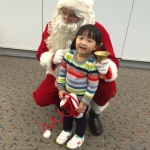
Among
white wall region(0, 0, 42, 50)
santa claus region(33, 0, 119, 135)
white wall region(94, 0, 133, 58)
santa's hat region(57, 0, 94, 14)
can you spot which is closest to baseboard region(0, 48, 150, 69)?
white wall region(0, 0, 42, 50)

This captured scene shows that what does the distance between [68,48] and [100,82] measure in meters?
0.29

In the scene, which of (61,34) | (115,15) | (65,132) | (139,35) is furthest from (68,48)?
(139,35)

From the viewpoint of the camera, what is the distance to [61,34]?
1316mm

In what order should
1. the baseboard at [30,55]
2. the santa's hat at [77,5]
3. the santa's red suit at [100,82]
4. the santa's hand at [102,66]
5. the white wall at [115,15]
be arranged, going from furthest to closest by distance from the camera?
1. the baseboard at [30,55]
2. the white wall at [115,15]
3. the santa's red suit at [100,82]
4. the santa's hat at [77,5]
5. the santa's hand at [102,66]

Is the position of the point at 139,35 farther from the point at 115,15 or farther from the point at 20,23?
the point at 20,23

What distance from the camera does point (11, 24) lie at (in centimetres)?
239

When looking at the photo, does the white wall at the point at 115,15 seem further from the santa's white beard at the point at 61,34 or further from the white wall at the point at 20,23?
the santa's white beard at the point at 61,34

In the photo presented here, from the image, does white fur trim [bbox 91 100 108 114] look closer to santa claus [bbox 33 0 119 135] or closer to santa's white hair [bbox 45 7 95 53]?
santa claus [bbox 33 0 119 135]

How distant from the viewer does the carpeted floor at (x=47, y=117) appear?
4.17 feet

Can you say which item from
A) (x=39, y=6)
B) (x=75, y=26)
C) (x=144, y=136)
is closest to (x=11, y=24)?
(x=39, y=6)

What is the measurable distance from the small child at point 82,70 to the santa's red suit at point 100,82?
17 cm

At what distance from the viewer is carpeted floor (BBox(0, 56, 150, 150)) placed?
1270 millimetres

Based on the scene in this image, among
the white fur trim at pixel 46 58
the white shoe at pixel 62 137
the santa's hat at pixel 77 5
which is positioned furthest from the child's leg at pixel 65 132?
the santa's hat at pixel 77 5

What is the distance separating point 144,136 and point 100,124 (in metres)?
0.30
